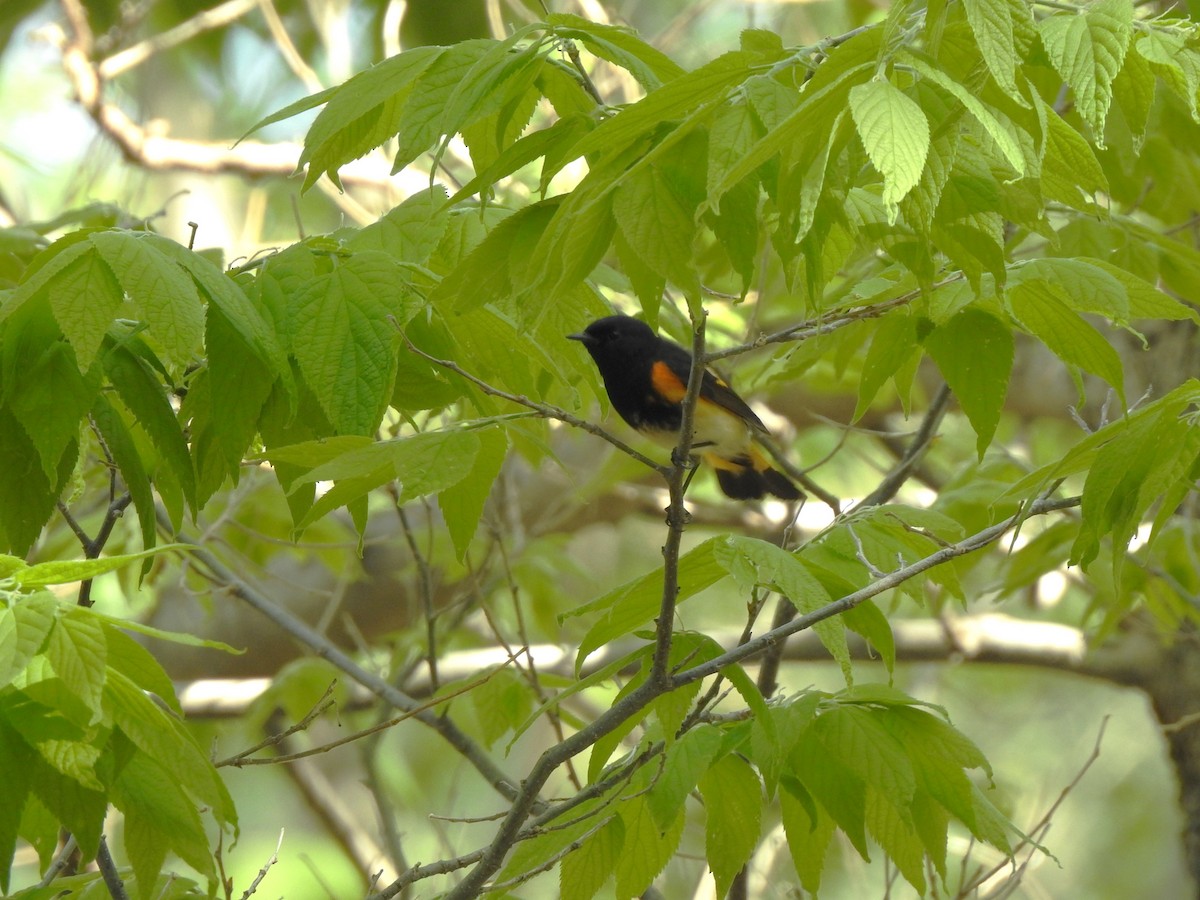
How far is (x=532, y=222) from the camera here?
155cm

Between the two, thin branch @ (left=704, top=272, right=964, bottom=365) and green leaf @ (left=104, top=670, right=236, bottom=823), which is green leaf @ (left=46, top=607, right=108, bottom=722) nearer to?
green leaf @ (left=104, top=670, right=236, bottom=823)

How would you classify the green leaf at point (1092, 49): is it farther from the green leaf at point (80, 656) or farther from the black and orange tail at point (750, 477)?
the black and orange tail at point (750, 477)

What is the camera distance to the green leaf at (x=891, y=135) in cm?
110

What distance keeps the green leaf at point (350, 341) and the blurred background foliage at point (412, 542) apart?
0.26 meters

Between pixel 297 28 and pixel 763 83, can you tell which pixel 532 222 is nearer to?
pixel 763 83

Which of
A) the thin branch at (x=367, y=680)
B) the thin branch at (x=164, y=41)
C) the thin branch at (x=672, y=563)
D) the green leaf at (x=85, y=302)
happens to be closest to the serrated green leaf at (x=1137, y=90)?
the thin branch at (x=672, y=563)

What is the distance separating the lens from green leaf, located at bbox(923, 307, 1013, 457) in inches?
75.1

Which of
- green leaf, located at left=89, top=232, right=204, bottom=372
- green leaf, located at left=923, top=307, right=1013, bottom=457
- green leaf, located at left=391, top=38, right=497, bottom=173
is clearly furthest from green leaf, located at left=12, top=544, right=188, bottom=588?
green leaf, located at left=923, top=307, right=1013, bottom=457

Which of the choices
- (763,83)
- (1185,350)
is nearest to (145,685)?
(763,83)

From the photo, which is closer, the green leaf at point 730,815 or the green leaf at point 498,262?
the green leaf at point 498,262

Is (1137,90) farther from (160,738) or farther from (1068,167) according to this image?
(160,738)

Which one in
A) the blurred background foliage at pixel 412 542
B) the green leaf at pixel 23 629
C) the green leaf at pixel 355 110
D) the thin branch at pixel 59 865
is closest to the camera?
the green leaf at pixel 23 629

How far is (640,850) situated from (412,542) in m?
1.11

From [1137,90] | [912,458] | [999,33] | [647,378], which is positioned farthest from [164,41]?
[999,33]
